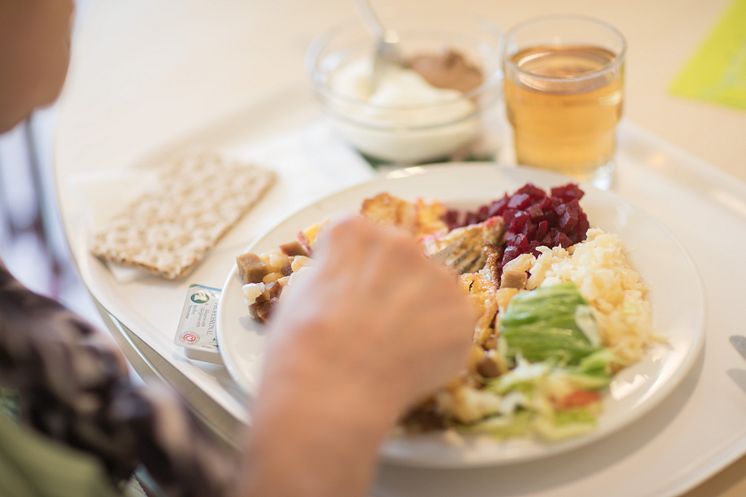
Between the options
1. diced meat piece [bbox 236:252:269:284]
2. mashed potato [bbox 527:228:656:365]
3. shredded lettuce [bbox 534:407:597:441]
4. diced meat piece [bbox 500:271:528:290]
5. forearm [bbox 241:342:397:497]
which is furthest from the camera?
diced meat piece [bbox 236:252:269:284]

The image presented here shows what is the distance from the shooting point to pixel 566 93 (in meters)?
1.44

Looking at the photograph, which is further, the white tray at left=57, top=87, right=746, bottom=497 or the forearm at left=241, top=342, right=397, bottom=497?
the white tray at left=57, top=87, right=746, bottom=497

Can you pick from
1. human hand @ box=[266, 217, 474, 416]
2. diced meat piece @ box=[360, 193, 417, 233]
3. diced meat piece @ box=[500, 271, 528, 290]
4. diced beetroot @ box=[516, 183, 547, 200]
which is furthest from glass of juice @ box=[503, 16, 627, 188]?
human hand @ box=[266, 217, 474, 416]

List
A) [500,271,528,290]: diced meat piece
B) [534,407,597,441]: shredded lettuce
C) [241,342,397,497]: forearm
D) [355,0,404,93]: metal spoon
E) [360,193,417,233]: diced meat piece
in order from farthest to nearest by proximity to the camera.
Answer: [355,0,404,93]: metal spoon → [360,193,417,233]: diced meat piece → [500,271,528,290]: diced meat piece → [534,407,597,441]: shredded lettuce → [241,342,397,497]: forearm

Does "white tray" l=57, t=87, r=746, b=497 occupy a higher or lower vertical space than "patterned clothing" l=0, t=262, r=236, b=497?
lower

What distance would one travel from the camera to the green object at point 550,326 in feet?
3.35

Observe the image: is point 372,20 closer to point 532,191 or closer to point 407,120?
point 407,120

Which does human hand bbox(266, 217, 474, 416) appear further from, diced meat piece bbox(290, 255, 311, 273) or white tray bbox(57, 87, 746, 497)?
diced meat piece bbox(290, 255, 311, 273)

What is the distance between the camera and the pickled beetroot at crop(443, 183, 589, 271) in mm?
1248

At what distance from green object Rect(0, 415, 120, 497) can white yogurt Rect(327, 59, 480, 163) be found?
105 centimetres

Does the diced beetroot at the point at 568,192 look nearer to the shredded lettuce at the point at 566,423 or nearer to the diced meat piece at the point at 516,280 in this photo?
the diced meat piece at the point at 516,280

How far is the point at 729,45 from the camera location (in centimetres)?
185

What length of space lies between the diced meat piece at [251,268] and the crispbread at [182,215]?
0.20 meters

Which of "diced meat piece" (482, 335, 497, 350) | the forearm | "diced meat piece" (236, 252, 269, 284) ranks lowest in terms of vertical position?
"diced meat piece" (482, 335, 497, 350)
